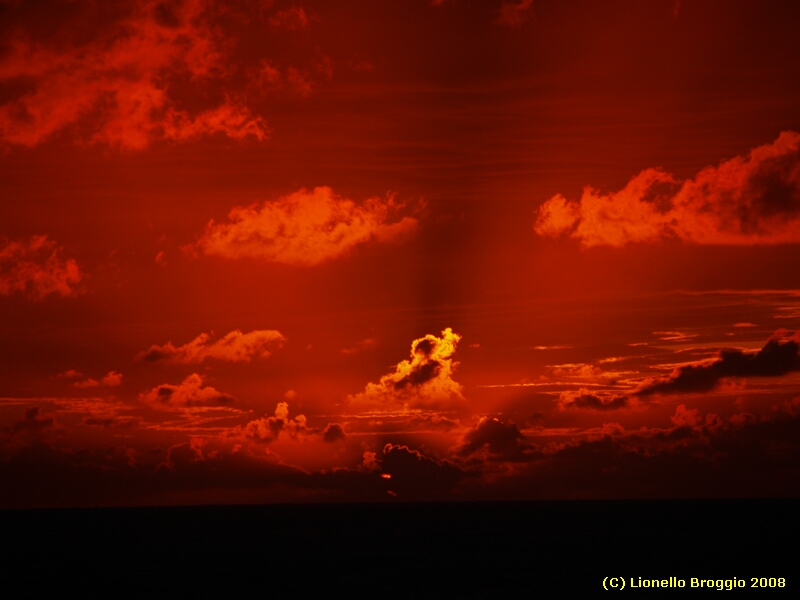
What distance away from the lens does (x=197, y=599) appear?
311ft

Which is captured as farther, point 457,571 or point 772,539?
point 772,539

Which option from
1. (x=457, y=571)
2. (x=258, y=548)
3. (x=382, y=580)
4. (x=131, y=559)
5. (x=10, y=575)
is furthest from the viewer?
(x=258, y=548)

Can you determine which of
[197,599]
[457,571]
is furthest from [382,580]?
[197,599]

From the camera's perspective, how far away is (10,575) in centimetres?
12544

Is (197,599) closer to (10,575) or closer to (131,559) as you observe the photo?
(10,575)

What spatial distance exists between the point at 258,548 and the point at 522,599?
8481 centimetres

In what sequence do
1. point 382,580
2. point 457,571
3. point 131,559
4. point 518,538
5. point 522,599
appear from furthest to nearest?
point 518,538
point 131,559
point 457,571
point 382,580
point 522,599

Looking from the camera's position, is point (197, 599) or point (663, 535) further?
point (663, 535)

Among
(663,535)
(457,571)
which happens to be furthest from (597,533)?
(457,571)

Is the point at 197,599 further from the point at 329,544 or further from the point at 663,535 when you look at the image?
the point at 663,535

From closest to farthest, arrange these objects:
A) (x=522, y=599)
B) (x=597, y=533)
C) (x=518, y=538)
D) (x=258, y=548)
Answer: (x=522, y=599) → (x=258, y=548) → (x=518, y=538) → (x=597, y=533)

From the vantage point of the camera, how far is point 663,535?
185750mm

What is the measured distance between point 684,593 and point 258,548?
9027 centimetres

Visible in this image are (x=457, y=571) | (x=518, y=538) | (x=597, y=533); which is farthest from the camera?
(x=597, y=533)
